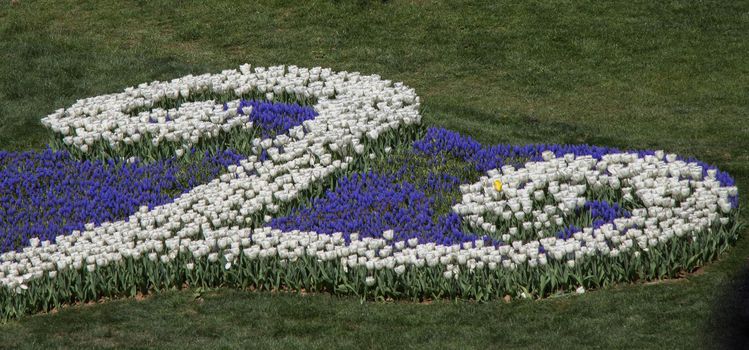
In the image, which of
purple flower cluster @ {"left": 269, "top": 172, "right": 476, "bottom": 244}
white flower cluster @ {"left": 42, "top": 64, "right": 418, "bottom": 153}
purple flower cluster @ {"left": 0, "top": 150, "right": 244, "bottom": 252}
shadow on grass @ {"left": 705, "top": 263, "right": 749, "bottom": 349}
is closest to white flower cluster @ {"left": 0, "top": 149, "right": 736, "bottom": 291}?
purple flower cluster @ {"left": 269, "top": 172, "right": 476, "bottom": 244}

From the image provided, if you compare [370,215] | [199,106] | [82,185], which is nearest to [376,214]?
[370,215]

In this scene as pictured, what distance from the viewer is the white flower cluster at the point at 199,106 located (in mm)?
13078

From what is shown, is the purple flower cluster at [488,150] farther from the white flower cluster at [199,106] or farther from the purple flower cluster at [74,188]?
the purple flower cluster at [74,188]

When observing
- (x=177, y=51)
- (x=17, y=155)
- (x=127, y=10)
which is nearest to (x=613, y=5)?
(x=177, y=51)

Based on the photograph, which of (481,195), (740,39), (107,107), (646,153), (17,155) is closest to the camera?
(481,195)

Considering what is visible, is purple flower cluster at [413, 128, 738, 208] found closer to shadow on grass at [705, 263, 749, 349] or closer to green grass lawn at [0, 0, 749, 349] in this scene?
green grass lawn at [0, 0, 749, 349]

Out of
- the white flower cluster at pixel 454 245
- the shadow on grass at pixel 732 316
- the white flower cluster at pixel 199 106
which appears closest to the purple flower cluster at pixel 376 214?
the white flower cluster at pixel 454 245

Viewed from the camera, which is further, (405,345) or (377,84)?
(377,84)

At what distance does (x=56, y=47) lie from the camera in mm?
17828

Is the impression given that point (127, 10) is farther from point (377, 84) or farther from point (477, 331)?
point (477, 331)

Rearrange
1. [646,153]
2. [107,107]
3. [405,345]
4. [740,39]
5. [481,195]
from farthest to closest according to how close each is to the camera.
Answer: [740,39], [107,107], [646,153], [481,195], [405,345]

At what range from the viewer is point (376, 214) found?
428 inches

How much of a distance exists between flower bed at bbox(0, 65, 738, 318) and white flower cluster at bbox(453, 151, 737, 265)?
2cm

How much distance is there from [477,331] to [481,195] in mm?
2648
